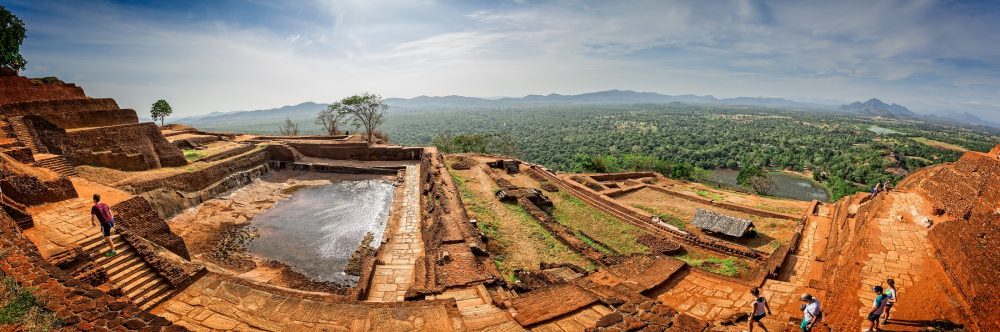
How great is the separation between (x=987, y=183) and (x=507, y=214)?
46.7 ft

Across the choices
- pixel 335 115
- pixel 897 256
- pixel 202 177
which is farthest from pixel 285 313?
pixel 335 115

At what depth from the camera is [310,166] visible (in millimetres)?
28875

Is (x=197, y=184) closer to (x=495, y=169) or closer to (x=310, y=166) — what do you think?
(x=310, y=166)

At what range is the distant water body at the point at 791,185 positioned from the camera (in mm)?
51659

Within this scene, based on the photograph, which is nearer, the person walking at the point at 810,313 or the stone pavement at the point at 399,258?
the person walking at the point at 810,313

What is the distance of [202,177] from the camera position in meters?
21.6

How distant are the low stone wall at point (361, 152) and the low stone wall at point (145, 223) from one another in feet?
62.1

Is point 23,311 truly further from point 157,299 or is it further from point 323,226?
point 323,226

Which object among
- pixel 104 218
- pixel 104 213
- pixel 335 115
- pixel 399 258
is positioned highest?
pixel 335 115

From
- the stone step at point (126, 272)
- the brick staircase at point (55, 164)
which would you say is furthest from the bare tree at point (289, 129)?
the stone step at point (126, 272)

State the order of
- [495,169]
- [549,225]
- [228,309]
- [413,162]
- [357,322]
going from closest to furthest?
[357,322] < [228,309] < [549,225] < [495,169] < [413,162]

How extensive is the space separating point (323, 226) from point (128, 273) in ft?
28.4

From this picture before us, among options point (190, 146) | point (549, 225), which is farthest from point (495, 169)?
point (190, 146)

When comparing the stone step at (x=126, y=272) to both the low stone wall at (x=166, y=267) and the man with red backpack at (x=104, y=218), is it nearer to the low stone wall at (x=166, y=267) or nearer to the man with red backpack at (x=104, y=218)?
the low stone wall at (x=166, y=267)
